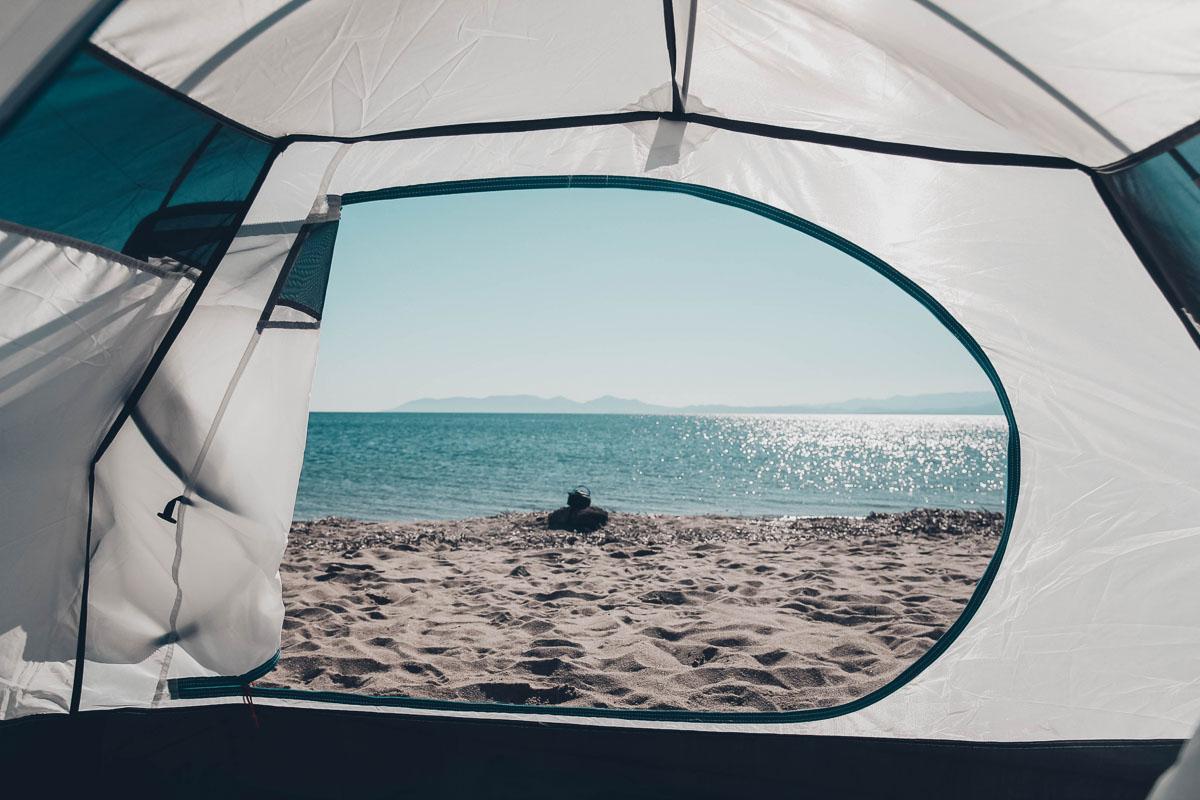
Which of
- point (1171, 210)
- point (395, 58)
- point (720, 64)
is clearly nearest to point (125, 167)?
point (395, 58)

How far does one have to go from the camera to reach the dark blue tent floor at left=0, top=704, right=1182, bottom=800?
2219 mm

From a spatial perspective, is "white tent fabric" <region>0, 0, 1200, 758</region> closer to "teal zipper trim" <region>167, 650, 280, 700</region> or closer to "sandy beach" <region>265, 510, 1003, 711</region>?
"teal zipper trim" <region>167, 650, 280, 700</region>

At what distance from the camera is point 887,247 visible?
8.83ft

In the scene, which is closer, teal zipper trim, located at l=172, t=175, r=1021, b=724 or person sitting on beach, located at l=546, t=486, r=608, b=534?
teal zipper trim, located at l=172, t=175, r=1021, b=724

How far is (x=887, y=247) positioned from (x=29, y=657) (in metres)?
2.89

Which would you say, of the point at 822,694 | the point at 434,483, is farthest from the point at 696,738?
the point at 434,483

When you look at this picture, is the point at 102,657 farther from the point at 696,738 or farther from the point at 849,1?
the point at 849,1

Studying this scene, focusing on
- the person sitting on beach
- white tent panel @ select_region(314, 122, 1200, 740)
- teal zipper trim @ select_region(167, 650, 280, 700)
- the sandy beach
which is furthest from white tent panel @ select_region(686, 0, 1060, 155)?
the person sitting on beach

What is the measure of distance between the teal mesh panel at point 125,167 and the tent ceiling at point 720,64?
0.08 meters

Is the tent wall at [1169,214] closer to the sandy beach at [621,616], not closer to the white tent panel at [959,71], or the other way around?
the white tent panel at [959,71]

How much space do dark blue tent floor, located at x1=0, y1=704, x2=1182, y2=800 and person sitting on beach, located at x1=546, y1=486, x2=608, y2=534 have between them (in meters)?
5.93

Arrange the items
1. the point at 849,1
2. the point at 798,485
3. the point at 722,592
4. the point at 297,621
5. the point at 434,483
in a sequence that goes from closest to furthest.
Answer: the point at 849,1 < the point at 297,621 < the point at 722,592 < the point at 434,483 < the point at 798,485

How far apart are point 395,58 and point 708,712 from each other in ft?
7.34

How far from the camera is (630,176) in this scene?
9.23 ft
